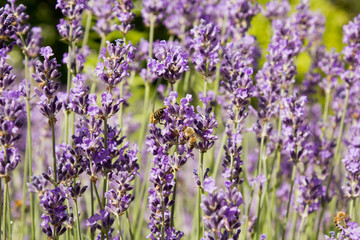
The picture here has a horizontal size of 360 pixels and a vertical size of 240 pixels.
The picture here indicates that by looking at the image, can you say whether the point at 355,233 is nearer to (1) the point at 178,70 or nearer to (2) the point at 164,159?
(2) the point at 164,159

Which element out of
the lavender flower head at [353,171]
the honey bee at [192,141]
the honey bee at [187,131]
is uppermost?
the honey bee at [187,131]

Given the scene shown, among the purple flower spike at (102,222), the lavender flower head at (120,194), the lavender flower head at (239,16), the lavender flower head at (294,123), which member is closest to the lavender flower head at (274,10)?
the lavender flower head at (239,16)

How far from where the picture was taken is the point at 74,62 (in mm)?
2004

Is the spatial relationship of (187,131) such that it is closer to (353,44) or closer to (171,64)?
(171,64)

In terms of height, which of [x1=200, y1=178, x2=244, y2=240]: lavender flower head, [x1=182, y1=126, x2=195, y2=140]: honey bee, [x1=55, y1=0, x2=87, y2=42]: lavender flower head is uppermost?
[x1=55, y1=0, x2=87, y2=42]: lavender flower head

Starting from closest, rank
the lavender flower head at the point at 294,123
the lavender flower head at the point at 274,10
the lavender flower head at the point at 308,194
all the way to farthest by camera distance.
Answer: the lavender flower head at the point at 294,123 < the lavender flower head at the point at 308,194 < the lavender flower head at the point at 274,10

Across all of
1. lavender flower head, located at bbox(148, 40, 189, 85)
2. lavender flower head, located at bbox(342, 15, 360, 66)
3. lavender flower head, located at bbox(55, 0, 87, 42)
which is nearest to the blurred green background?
lavender flower head, located at bbox(342, 15, 360, 66)

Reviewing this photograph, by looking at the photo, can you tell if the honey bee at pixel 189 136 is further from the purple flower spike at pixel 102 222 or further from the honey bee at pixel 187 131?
the purple flower spike at pixel 102 222

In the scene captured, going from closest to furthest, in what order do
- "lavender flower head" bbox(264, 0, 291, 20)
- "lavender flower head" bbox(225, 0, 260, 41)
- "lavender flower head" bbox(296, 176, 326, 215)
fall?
1. "lavender flower head" bbox(296, 176, 326, 215)
2. "lavender flower head" bbox(225, 0, 260, 41)
3. "lavender flower head" bbox(264, 0, 291, 20)

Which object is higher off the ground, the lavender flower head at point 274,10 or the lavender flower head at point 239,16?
the lavender flower head at point 274,10

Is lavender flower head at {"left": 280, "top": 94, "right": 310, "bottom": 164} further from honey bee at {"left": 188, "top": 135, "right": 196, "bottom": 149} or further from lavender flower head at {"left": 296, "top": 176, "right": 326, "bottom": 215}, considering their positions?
honey bee at {"left": 188, "top": 135, "right": 196, "bottom": 149}

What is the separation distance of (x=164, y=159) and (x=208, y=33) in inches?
23.6

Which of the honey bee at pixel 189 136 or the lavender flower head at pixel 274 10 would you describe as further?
the lavender flower head at pixel 274 10

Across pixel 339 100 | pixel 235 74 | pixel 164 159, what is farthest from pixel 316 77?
pixel 164 159
